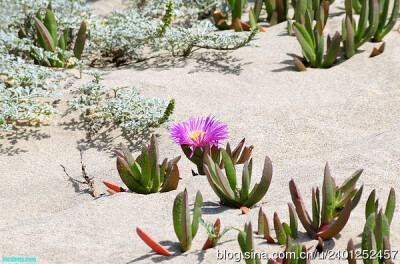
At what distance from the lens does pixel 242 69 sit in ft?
15.0

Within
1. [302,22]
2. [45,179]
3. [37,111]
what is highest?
[302,22]

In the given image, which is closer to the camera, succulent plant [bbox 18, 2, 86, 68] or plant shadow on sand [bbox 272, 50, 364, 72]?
succulent plant [bbox 18, 2, 86, 68]

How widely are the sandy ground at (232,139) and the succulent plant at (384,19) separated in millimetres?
90

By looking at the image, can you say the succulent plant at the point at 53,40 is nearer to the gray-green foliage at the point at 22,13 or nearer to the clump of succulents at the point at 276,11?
the gray-green foliage at the point at 22,13

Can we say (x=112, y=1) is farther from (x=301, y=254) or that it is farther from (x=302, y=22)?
(x=301, y=254)

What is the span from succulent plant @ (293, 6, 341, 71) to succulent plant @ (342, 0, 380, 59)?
0.15 meters

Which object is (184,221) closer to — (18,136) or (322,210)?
(322,210)

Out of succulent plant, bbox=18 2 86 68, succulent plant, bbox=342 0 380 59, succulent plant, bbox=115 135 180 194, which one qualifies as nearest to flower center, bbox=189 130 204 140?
succulent plant, bbox=115 135 180 194

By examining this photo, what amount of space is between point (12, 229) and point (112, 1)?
4203 mm

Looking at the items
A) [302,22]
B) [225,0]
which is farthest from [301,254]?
[225,0]

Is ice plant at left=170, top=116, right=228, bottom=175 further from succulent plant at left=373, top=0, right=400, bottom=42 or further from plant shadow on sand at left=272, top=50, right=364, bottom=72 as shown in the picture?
succulent plant at left=373, top=0, right=400, bottom=42

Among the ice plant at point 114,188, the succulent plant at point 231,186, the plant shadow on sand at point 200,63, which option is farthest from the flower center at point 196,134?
the plant shadow on sand at point 200,63

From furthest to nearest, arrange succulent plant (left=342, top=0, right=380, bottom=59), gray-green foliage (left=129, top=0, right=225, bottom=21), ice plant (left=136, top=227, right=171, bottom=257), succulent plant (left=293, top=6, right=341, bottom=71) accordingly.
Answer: gray-green foliage (left=129, top=0, right=225, bottom=21) < succulent plant (left=342, top=0, right=380, bottom=59) < succulent plant (left=293, top=6, right=341, bottom=71) < ice plant (left=136, top=227, right=171, bottom=257)

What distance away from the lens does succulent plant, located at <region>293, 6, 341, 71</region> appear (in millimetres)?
4406
